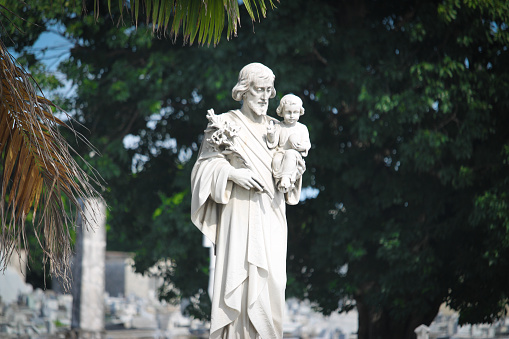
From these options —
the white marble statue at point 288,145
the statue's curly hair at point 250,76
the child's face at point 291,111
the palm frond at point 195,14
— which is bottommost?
the white marble statue at point 288,145

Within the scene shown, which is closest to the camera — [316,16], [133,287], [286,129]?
[286,129]

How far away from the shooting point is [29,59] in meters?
12.9

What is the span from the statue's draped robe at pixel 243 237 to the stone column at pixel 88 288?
433 inches

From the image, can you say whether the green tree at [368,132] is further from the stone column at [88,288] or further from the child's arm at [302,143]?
the child's arm at [302,143]

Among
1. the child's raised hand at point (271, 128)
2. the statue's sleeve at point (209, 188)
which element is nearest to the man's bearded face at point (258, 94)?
the child's raised hand at point (271, 128)

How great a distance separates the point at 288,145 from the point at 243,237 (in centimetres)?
76

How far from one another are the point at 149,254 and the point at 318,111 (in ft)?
13.5

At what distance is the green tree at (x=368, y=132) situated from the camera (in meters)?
11.0

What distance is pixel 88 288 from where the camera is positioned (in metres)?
15.9

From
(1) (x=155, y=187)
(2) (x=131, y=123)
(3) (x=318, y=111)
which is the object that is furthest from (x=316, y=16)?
(1) (x=155, y=187)

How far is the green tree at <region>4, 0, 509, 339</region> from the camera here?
36.2 ft

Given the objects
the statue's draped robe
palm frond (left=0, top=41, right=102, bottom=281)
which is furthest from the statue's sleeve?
palm frond (left=0, top=41, right=102, bottom=281)

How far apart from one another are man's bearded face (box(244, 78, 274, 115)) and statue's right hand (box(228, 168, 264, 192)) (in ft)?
1.79

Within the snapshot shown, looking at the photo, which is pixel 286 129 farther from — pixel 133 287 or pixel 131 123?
pixel 133 287
